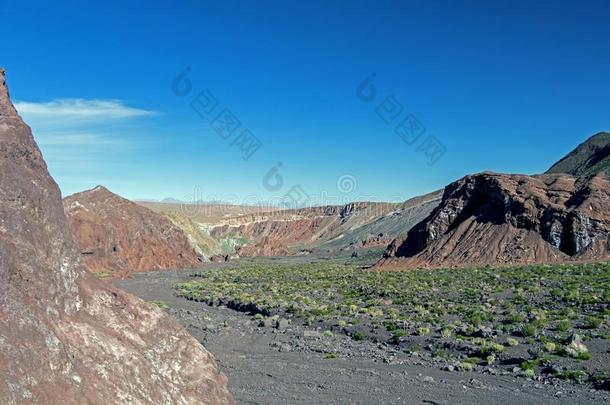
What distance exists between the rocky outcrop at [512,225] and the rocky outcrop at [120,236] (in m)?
30.0

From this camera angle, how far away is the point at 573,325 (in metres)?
19.1

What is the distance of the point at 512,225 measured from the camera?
53938mm

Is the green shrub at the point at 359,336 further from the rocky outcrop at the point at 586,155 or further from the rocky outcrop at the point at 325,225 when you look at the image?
the rocky outcrop at the point at 325,225

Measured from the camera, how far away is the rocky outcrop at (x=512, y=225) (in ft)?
160

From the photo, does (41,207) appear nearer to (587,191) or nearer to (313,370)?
(313,370)

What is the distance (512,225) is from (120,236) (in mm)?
46132

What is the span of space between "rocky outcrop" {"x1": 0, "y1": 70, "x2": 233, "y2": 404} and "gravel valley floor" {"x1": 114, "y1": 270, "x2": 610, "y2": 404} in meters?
5.07

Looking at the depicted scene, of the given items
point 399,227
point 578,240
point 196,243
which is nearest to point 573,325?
point 578,240

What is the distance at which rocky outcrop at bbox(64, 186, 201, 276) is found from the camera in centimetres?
5975

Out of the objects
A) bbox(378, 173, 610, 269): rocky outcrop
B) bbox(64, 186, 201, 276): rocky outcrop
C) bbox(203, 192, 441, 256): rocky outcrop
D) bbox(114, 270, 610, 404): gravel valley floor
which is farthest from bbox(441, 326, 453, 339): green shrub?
bbox(203, 192, 441, 256): rocky outcrop

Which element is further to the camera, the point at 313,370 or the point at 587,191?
the point at 587,191

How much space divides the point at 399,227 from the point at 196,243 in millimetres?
45273

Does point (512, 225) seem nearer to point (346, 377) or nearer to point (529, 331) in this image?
point (529, 331)

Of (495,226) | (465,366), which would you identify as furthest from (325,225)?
(465,366)
